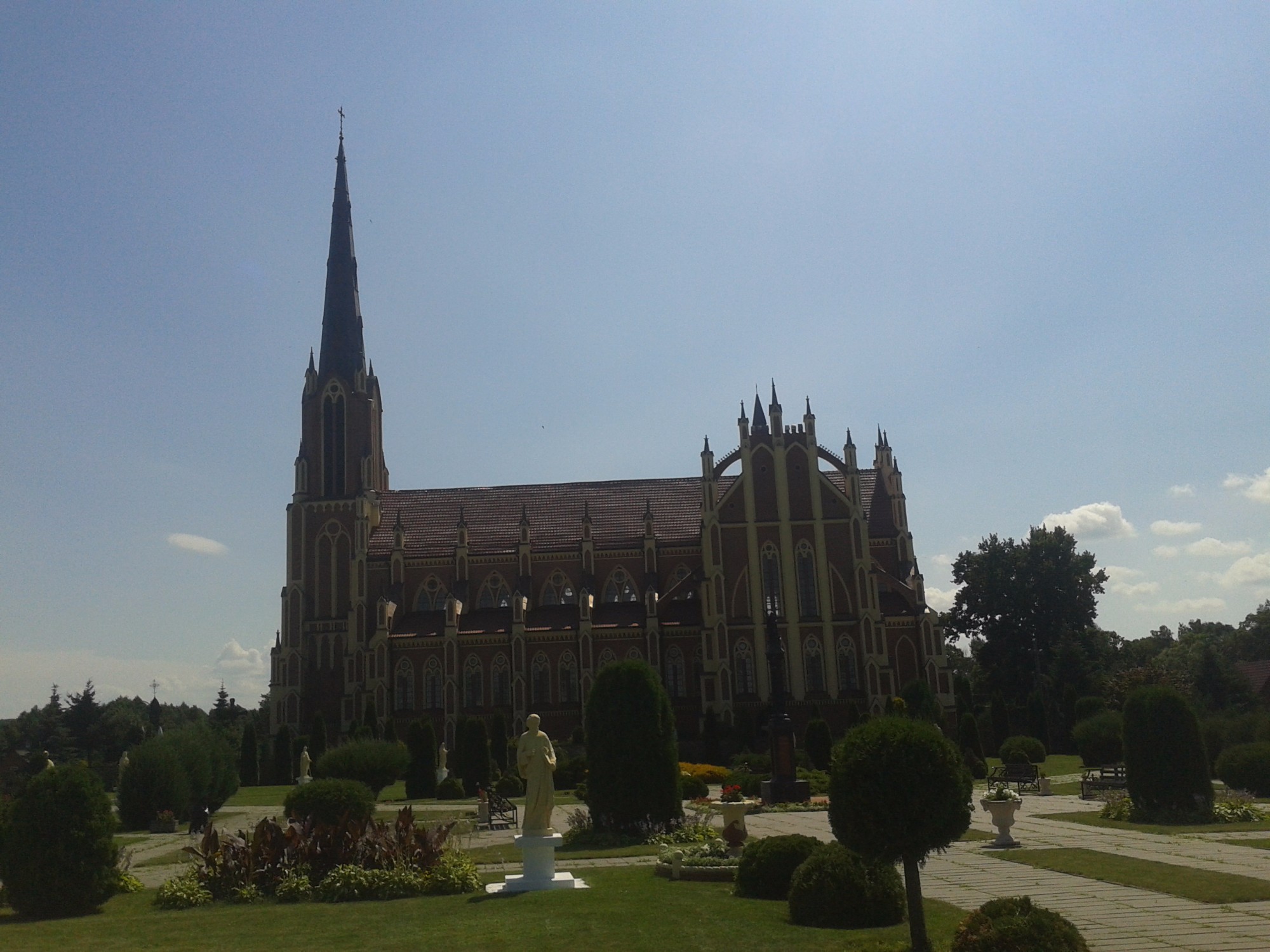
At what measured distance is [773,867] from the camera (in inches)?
534

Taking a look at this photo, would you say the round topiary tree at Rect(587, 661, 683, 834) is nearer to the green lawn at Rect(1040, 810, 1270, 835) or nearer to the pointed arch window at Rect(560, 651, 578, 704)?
the green lawn at Rect(1040, 810, 1270, 835)

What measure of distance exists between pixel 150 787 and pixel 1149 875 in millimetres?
26663

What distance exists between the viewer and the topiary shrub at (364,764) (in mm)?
37875

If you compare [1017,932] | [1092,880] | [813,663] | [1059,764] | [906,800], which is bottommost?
[1059,764]

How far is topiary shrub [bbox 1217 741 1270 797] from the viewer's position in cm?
2682

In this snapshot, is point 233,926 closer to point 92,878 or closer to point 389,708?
point 92,878

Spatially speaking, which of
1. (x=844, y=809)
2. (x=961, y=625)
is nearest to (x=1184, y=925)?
(x=844, y=809)

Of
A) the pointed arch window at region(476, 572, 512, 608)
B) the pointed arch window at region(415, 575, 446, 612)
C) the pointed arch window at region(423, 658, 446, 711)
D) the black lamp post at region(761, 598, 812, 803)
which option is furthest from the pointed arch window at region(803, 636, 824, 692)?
the black lamp post at region(761, 598, 812, 803)

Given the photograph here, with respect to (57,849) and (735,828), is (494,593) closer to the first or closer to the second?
(735,828)

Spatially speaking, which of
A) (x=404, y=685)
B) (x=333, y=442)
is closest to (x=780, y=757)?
(x=404, y=685)

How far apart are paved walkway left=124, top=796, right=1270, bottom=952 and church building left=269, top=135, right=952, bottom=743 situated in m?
27.8

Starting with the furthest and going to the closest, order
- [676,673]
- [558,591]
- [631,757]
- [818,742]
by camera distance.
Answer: [558,591]
[676,673]
[818,742]
[631,757]

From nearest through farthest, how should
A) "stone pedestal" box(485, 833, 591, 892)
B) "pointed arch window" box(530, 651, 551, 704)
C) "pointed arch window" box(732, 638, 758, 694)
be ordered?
"stone pedestal" box(485, 833, 591, 892) < "pointed arch window" box(732, 638, 758, 694) < "pointed arch window" box(530, 651, 551, 704)

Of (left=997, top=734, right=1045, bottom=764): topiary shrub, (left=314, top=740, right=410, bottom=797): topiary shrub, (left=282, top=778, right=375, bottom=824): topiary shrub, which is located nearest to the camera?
(left=282, top=778, right=375, bottom=824): topiary shrub
